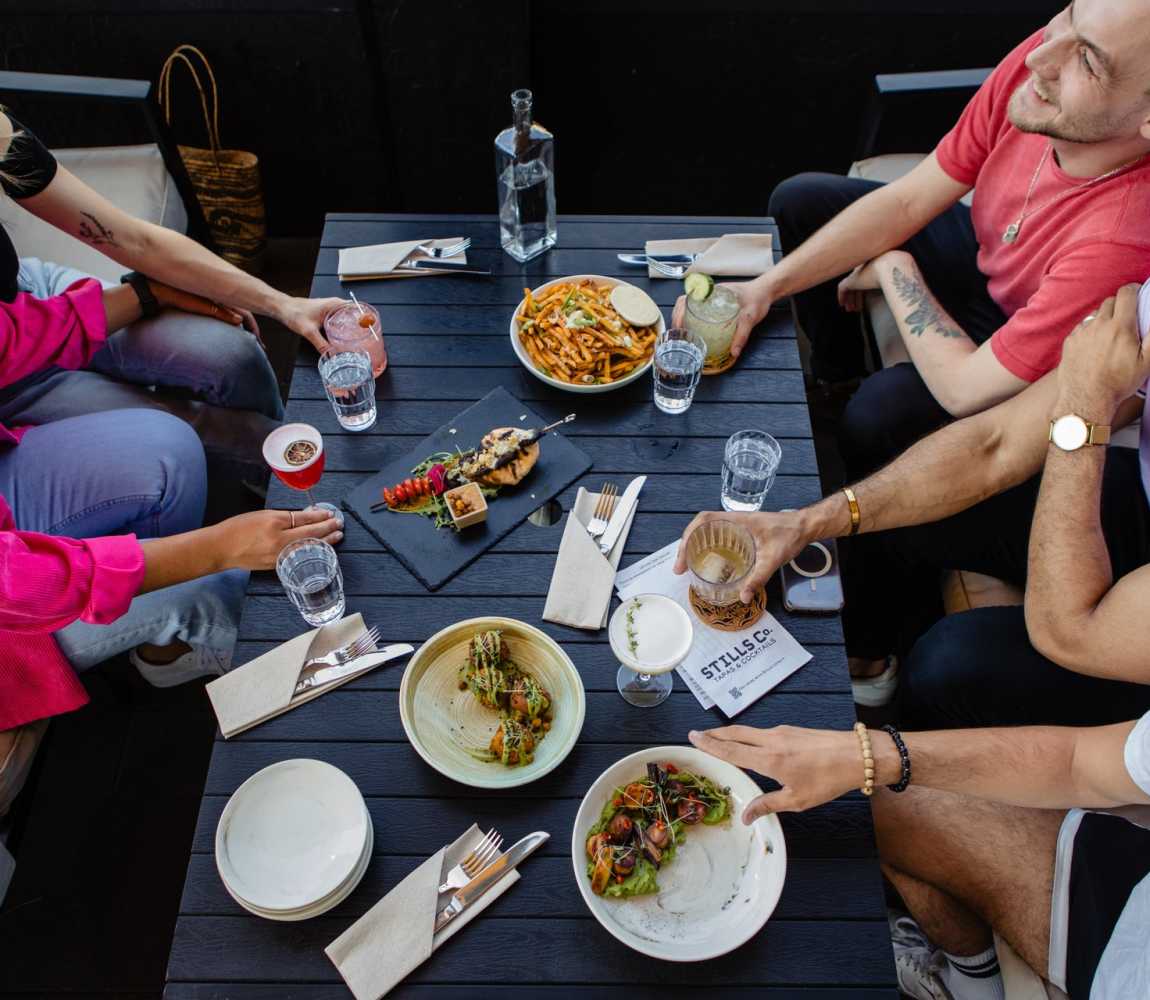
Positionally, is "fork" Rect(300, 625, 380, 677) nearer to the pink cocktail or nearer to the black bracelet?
the pink cocktail

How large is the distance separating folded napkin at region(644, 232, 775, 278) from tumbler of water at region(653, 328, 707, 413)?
1.11 feet

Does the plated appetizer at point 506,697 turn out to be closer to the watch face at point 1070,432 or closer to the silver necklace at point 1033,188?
the watch face at point 1070,432

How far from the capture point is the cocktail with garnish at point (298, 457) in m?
1.69

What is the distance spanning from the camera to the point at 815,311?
2.92 metres

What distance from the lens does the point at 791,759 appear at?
4.54ft

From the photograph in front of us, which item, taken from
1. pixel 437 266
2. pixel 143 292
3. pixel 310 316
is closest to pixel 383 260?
pixel 437 266

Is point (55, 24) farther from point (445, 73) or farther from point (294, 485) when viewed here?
point (294, 485)

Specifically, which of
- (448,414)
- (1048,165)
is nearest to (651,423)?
(448,414)

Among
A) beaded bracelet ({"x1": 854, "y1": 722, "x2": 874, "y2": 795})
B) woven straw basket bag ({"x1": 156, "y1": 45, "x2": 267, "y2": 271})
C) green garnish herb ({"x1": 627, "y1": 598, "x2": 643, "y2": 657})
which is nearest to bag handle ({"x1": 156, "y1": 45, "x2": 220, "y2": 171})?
woven straw basket bag ({"x1": 156, "y1": 45, "x2": 267, "y2": 271})

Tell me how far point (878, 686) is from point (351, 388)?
1.66 m

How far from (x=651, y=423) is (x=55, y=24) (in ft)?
9.47

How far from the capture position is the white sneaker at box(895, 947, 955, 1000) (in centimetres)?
170

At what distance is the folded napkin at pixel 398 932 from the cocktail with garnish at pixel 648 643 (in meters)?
0.38

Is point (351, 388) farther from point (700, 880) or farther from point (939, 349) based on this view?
point (939, 349)
